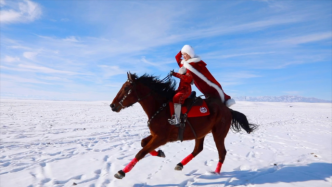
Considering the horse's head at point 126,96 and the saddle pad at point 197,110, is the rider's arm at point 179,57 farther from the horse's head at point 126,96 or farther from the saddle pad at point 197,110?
the horse's head at point 126,96

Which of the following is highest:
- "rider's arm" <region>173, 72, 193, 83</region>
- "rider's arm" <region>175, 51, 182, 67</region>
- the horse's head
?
"rider's arm" <region>175, 51, 182, 67</region>

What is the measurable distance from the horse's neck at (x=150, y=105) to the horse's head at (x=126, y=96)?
0.20 metres

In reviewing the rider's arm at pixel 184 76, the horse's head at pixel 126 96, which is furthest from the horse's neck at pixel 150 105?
the rider's arm at pixel 184 76

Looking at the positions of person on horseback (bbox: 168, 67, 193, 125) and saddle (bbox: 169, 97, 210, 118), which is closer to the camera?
person on horseback (bbox: 168, 67, 193, 125)

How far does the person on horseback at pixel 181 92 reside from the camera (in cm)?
400

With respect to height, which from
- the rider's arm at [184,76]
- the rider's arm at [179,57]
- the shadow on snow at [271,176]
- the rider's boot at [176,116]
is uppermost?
the rider's arm at [179,57]

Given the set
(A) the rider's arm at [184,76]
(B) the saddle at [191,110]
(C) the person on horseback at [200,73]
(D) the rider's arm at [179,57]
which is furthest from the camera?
(D) the rider's arm at [179,57]

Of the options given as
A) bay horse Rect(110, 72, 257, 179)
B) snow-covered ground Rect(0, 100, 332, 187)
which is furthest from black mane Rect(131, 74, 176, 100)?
snow-covered ground Rect(0, 100, 332, 187)

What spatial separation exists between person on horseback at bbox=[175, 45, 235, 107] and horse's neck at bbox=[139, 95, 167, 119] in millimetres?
1025

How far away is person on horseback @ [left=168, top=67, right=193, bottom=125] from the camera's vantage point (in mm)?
4000

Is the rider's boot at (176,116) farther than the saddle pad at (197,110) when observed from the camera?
No

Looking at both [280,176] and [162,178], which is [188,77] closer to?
[162,178]

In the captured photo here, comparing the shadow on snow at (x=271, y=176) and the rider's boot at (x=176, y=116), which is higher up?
the rider's boot at (x=176, y=116)

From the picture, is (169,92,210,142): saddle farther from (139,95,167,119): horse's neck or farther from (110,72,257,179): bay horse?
(139,95,167,119): horse's neck
